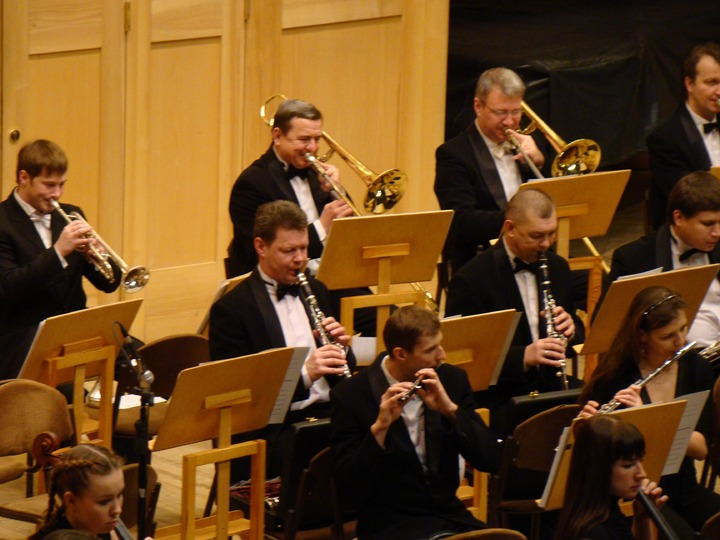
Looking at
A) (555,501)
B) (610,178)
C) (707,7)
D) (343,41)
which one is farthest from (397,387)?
(707,7)

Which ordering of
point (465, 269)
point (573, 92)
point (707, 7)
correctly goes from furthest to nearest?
point (707, 7) < point (573, 92) < point (465, 269)

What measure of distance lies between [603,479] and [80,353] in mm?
1831

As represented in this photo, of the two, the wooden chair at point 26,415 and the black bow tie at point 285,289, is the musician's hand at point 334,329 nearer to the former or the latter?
the black bow tie at point 285,289

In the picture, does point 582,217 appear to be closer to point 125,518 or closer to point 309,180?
point 309,180

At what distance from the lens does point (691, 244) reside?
5066 millimetres

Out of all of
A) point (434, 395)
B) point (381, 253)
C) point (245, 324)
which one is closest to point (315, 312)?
point (245, 324)

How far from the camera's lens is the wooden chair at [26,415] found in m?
4.12

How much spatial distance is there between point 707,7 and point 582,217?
3798mm

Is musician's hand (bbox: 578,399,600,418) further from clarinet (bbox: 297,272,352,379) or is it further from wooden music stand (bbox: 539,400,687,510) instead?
clarinet (bbox: 297,272,352,379)

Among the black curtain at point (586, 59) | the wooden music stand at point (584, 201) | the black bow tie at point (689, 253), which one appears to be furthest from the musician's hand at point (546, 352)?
the black curtain at point (586, 59)

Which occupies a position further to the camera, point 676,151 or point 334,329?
point 676,151

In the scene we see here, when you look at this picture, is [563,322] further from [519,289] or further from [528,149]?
[528,149]

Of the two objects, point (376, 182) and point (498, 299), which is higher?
point (376, 182)

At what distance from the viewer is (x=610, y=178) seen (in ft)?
17.6
